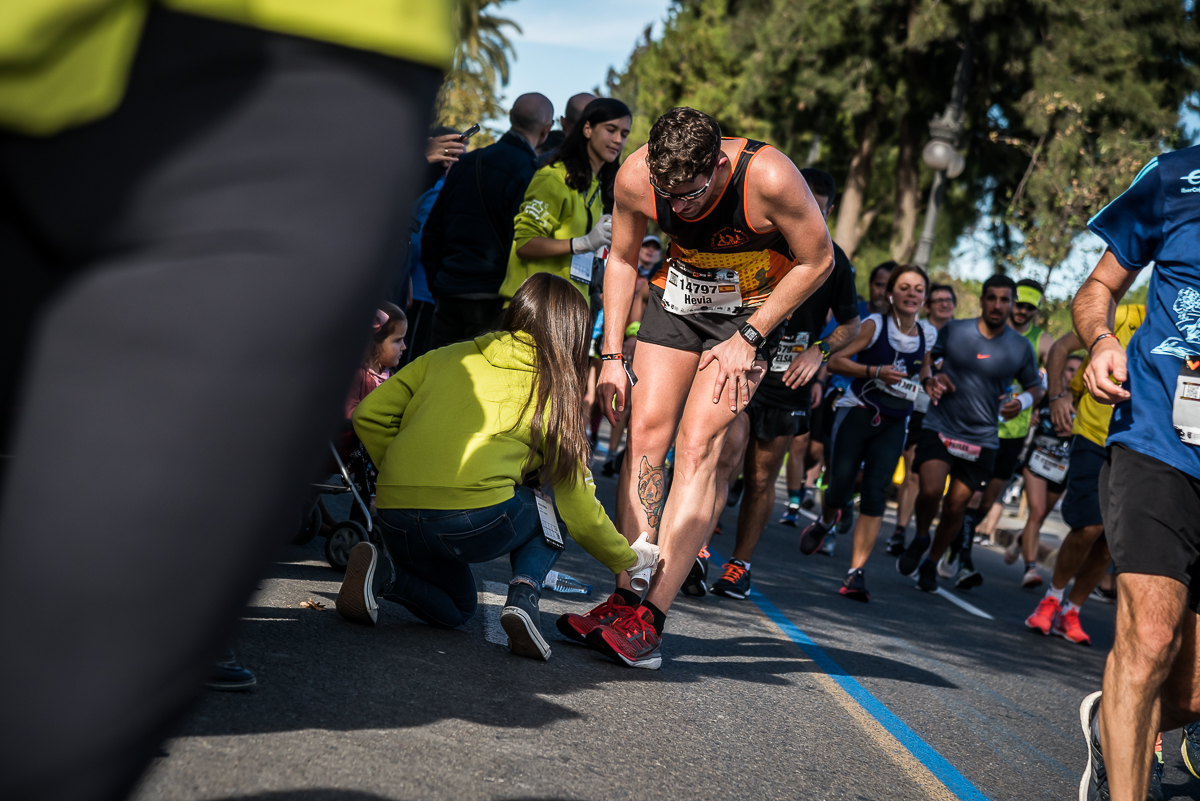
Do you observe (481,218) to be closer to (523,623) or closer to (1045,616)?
(523,623)

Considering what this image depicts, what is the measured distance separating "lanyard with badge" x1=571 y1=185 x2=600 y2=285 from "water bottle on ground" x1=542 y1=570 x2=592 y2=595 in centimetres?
169

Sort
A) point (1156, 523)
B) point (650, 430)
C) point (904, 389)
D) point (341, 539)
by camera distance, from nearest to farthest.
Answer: point (1156, 523), point (650, 430), point (341, 539), point (904, 389)

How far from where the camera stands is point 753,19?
26.9 m

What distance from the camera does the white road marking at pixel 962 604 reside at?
765cm

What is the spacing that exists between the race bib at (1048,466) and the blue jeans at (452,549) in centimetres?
711

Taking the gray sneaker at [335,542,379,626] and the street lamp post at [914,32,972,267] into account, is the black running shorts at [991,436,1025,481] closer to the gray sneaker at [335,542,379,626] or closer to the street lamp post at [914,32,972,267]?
the street lamp post at [914,32,972,267]

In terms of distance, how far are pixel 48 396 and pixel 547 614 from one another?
3.91m

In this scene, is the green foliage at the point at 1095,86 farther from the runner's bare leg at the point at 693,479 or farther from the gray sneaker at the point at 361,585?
the gray sneaker at the point at 361,585

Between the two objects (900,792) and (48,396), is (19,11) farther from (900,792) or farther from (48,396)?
(900,792)

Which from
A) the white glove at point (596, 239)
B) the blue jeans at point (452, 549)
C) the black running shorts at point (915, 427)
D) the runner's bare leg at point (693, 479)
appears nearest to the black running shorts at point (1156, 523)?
the runner's bare leg at point (693, 479)

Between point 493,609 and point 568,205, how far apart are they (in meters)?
2.45

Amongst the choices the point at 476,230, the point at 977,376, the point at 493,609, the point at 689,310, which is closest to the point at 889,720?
the point at 493,609

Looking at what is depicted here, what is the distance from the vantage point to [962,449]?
8797mm

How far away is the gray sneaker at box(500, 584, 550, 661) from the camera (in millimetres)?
3547
